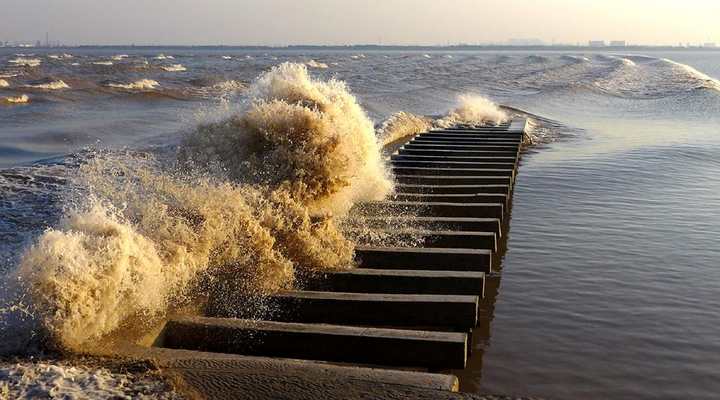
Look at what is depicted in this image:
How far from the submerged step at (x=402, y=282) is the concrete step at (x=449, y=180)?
3890 mm

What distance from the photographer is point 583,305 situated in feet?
17.0

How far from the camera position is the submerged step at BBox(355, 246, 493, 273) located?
5.35 meters

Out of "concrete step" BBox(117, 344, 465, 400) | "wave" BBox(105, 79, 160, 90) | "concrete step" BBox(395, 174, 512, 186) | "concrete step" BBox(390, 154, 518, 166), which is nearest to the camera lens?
"concrete step" BBox(117, 344, 465, 400)

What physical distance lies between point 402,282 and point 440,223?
6.02ft

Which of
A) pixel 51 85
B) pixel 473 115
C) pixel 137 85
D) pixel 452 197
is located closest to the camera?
pixel 452 197

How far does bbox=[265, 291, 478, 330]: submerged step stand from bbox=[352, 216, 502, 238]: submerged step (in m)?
2.03

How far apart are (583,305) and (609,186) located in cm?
519

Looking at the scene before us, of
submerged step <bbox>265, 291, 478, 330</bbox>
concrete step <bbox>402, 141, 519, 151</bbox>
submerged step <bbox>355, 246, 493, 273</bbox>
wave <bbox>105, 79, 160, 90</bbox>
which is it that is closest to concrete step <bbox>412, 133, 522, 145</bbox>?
concrete step <bbox>402, 141, 519, 151</bbox>

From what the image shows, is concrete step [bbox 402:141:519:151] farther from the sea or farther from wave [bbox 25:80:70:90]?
wave [bbox 25:80:70:90]

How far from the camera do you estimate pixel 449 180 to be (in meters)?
8.84

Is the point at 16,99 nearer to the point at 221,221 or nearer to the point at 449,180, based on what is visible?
the point at 449,180

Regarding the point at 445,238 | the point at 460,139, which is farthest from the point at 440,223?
the point at 460,139

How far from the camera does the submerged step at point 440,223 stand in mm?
6445

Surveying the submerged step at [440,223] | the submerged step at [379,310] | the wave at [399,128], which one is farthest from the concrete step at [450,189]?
the wave at [399,128]
